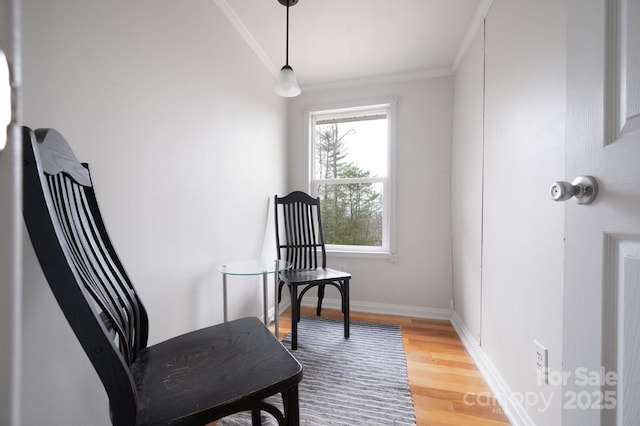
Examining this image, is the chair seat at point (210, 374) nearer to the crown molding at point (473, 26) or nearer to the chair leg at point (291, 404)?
the chair leg at point (291, 404)

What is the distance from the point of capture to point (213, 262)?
161 centimetres

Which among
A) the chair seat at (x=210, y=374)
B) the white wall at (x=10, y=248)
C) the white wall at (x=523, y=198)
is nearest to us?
the white wall at (x=10, y=248)

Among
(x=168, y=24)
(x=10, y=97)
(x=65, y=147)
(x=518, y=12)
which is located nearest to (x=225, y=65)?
(x=168, y=24)

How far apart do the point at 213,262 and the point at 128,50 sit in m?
1.12

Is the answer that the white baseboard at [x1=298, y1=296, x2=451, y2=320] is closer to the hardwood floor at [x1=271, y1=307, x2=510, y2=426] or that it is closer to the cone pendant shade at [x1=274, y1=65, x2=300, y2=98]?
the hardwood floor at [x1=271, y1=307, x2=510, y2=426]

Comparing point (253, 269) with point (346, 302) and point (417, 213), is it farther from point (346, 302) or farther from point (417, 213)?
point (417, 213)

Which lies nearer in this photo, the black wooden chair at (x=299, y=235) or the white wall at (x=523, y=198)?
the white wall at (x=523, y=198)

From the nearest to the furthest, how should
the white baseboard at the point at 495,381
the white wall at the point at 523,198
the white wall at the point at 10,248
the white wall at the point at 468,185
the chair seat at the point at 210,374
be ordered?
the white wall at the point at 10,248
the chair seat at the point at 210,374
the white wall at the point at 523,198
the white baseboard at the point at 495,381
the white wall at the point at 468,185

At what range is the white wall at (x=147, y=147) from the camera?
2.64 feet

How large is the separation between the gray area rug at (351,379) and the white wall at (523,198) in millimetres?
561

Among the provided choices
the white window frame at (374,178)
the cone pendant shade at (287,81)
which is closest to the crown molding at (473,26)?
the white window frame at (374,178)

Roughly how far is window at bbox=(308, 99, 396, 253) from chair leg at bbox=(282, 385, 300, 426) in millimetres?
1968

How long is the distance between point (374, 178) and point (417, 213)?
557 millimetres

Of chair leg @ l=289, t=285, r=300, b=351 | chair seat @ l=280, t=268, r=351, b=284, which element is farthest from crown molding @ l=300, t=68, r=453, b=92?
chair leg @ l=289, t=285, r=300, b=351
